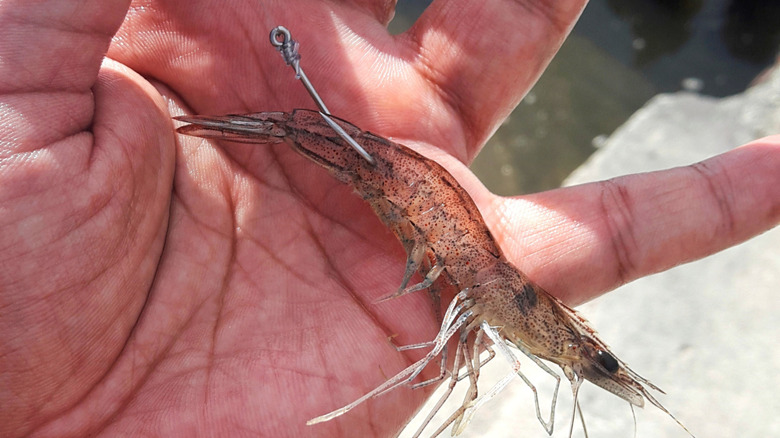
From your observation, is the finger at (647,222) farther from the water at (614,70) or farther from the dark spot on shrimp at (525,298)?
the water at (614,70)

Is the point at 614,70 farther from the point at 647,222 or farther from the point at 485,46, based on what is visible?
the point at 647,222

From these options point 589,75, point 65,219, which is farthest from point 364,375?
point 589,75

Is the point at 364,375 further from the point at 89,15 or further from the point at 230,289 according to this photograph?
the point at 89,15

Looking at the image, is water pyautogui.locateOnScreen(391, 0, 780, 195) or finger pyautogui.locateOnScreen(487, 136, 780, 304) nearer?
finger pyautogui.locateOnScreen(487, 136, 780, 304)

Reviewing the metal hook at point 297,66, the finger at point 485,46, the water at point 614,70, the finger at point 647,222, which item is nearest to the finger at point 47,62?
the metal hook at point 297,66

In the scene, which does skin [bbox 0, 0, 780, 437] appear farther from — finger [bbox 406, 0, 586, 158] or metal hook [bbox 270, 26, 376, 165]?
metal hook [bbox 270, 26, 376, 165]

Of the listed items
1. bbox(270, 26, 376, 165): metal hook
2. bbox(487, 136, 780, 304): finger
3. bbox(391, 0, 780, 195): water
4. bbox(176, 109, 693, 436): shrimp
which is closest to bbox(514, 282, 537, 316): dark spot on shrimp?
bbox(176, 109, 693, 436): shrimp
